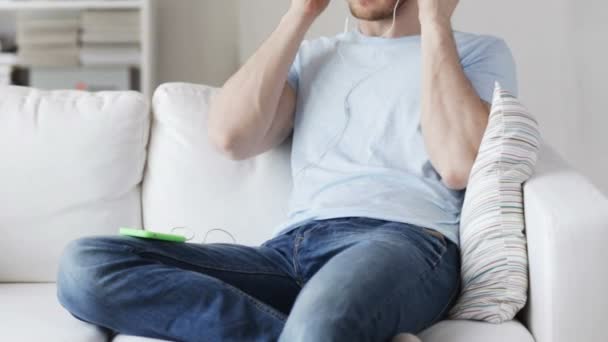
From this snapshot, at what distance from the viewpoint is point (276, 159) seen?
6.57ft

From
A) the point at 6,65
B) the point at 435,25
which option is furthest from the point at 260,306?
the point at 6,65

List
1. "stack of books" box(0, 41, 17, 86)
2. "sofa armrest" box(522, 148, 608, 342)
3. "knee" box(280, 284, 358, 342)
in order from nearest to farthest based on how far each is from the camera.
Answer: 1. "knee" box(280, 284, 358, 342)
2. "sofa armrest" box(522, 148, 608, 342)
3. "stack of books" box(0, 41, 17, 86)

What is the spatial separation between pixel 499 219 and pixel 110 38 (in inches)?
91.7

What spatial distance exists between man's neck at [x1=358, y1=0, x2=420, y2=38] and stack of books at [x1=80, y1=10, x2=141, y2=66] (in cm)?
172

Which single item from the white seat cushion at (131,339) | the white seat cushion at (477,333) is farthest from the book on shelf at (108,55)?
the white seat cushion at (477,333)

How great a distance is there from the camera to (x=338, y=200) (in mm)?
1734

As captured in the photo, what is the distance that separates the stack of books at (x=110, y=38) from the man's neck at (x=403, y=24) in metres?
1.72

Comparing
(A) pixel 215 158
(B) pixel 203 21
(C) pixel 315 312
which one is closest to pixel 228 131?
(A) pixel 215 158

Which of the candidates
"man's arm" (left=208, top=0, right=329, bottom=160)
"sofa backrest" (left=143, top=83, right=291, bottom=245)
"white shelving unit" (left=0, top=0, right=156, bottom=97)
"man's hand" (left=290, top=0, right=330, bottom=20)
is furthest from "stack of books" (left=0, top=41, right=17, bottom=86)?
"man's hand" (left=290, top=0, right=330, bottom=20)

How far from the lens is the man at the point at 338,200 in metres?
1.41

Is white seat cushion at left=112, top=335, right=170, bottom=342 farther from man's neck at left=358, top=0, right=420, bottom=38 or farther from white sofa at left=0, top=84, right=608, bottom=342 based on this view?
man's neck at left=358, top=0, right=420, bottom=38

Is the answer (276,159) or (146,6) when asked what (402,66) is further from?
(146,6)

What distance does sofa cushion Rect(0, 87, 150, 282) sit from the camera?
199cm

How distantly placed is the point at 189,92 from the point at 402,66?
53 cm
